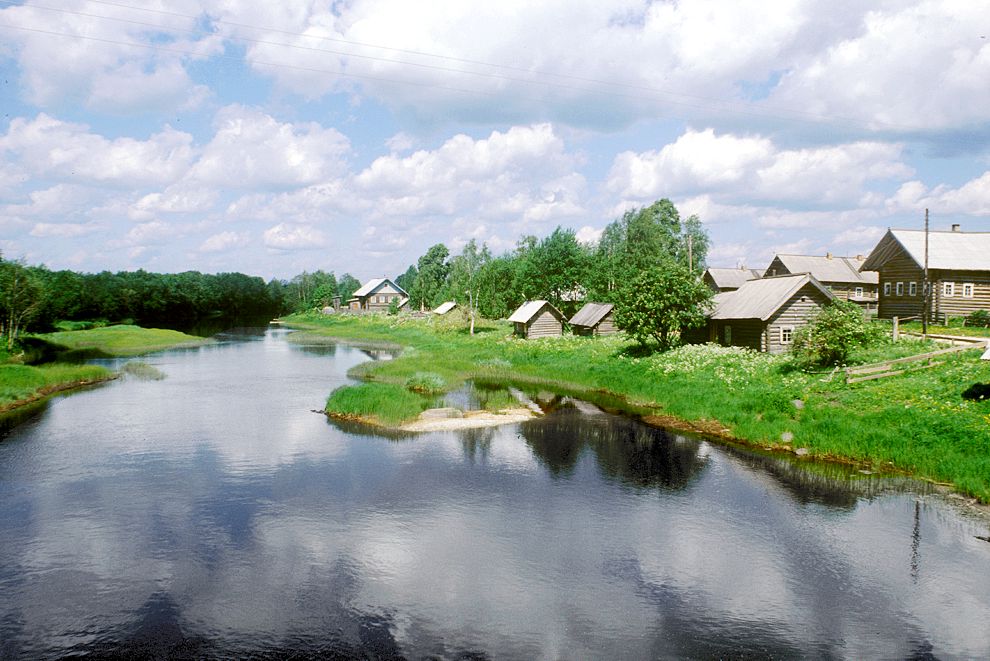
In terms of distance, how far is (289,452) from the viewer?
28.4m

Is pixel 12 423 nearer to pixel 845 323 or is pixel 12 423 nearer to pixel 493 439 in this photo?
pixel 493 439

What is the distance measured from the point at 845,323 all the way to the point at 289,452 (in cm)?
2909

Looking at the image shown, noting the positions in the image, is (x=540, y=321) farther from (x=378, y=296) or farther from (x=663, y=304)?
(x=378, y=296)

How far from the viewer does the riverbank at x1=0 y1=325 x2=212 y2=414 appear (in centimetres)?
4191

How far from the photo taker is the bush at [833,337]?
33.9 meters

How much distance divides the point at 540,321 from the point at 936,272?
3701 cm

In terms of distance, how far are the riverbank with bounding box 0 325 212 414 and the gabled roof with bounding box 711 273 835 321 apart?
4832 centimetres

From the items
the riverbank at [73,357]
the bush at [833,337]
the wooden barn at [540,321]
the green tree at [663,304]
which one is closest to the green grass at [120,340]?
the riverbank at [73,357]

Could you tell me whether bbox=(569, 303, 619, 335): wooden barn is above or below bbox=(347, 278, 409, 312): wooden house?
→ below

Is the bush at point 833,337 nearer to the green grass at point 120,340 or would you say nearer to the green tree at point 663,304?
the green tree at point 663,304

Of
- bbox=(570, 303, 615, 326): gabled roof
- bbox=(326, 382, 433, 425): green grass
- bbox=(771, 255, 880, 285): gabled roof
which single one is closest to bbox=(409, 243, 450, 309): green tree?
bbox=(570, 303, 615, 326): gabled roof

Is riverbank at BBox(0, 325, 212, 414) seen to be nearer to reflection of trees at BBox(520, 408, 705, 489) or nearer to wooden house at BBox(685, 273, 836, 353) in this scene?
reflection of trees at BBox(520, 408, 705, 489)

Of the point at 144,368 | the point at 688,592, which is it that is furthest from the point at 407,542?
the point at 144,368

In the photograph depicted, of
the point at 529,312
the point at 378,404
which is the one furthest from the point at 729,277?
the point at 378,404
